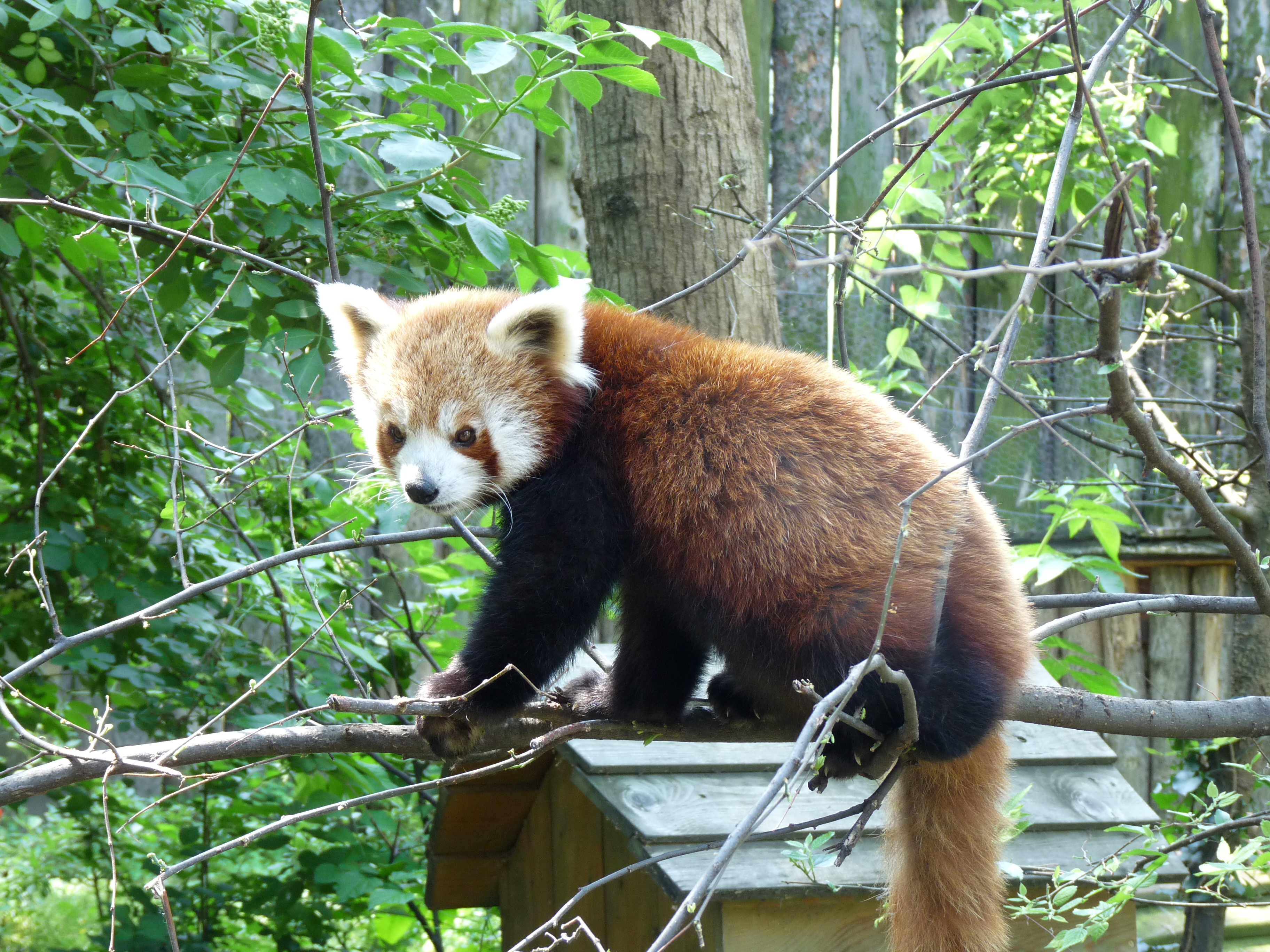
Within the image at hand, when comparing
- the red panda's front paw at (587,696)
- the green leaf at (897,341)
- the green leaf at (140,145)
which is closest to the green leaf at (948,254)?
the green leaf at (897,341)

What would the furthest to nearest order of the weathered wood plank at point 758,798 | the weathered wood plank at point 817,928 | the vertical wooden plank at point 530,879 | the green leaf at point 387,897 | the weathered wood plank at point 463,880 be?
the weathered wood plank at point 463,880, the vertical wooden plank at point 530,879, the green leaf at point 387,897, the weathered wood plank at point 758,798, the weathered wood plank at point 817,928

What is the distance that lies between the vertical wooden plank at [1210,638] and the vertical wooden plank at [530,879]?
3.72 metres

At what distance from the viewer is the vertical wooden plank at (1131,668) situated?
5715 millimetres

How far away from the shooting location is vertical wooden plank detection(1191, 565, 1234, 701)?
5539 millimetres

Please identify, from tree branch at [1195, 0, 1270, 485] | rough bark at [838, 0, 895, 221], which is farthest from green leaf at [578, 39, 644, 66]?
rough bark at [838, 0, 895, 221]

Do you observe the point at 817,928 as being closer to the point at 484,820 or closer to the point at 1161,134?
the point at 484,820

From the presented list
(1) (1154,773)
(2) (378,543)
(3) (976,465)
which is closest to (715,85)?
(2) (378,543)

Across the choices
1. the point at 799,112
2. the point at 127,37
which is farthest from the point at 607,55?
the point at 799,112

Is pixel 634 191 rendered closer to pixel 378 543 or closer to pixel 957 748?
pixel 378 543

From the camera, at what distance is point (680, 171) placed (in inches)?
147

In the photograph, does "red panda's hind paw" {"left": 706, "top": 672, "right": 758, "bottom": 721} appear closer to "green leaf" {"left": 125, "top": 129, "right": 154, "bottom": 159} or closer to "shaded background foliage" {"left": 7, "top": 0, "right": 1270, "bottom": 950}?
"shaded background foliage" {"left": 7, "top": 0, "right": 1270, "bottom": 950}

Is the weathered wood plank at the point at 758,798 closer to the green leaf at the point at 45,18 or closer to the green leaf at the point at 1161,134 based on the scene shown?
the green leaf at the point at 45,18

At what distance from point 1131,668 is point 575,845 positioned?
361 centimetres

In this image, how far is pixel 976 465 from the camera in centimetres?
521
